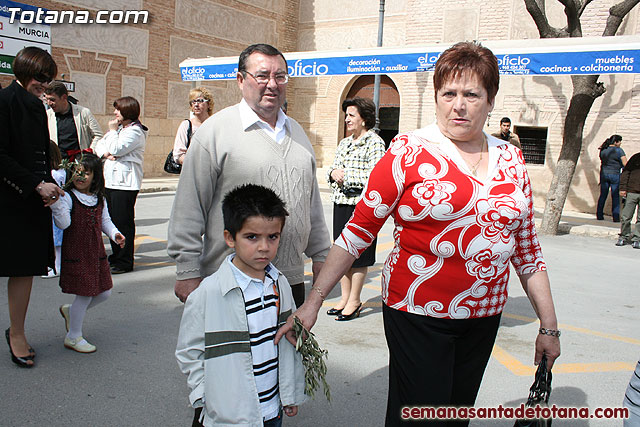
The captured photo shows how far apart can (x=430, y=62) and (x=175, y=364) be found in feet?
28.9

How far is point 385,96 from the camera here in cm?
2123

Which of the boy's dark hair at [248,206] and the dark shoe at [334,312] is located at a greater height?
the boy's dark hair at [248,206]

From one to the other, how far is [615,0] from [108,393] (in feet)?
54.2

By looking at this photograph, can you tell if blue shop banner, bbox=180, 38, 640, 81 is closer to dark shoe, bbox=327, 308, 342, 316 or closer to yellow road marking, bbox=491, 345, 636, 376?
dark shoe, bbox=327, 308, 342, 316

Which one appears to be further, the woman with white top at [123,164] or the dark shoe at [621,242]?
the dark shoe at [621,242]

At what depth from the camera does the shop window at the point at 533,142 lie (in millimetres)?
16703

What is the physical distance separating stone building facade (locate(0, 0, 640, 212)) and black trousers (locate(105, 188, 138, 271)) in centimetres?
1039

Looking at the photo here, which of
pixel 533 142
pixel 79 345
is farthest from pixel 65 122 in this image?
pixel 533 142

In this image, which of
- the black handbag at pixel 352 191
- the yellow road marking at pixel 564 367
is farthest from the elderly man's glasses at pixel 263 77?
the yellow road marking at pixel 564 367

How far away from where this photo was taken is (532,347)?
16.3 ft

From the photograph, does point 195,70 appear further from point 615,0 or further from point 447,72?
point 447,72

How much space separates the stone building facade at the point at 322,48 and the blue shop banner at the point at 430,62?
3103mm

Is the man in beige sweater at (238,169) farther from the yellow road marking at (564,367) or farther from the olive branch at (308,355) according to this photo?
the yellow road marking at (564,367)

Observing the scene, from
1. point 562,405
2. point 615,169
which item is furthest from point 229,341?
point 615,169
